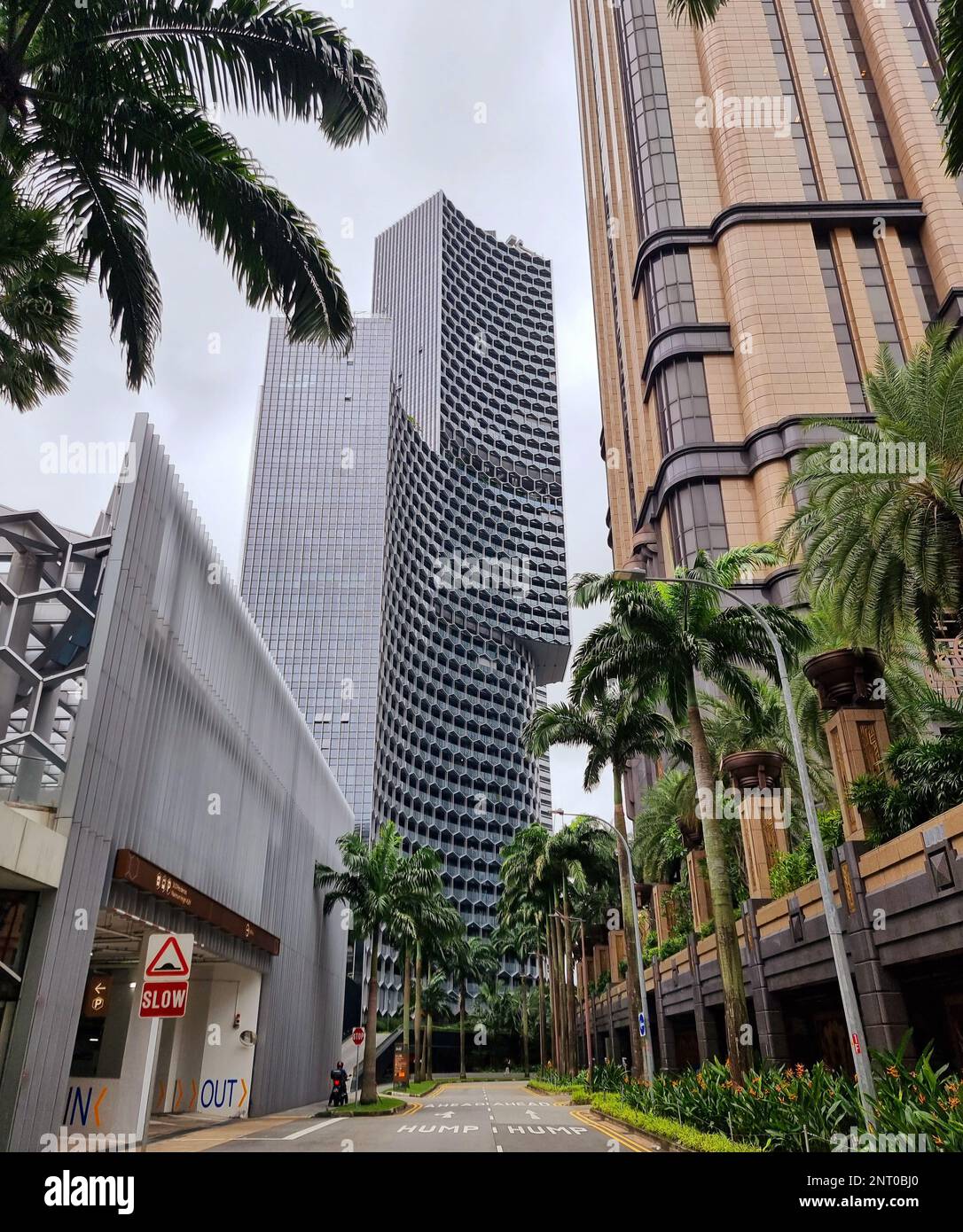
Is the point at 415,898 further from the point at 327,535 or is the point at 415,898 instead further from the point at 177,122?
the point at 327,535

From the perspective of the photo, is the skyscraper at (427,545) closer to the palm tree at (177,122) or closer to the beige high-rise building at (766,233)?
the beige high-rise building at (766,233)

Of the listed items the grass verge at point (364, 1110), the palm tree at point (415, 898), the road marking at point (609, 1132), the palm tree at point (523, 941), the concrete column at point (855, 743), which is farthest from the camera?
the palm tree at point (523, 941)

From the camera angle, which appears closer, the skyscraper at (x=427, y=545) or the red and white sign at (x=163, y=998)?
the red and white sign at (x=163, y=998)

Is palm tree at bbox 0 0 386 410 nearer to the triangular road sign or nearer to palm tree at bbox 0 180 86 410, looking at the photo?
palm tree at bbox 0 180 86 410

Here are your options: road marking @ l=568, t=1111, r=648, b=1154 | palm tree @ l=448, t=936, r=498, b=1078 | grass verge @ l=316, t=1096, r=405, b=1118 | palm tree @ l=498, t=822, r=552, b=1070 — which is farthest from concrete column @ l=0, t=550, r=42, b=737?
palm tree @ l=448, t=936, r=498, b=1078

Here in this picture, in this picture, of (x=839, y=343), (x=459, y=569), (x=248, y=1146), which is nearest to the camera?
(x=248, y=1146)

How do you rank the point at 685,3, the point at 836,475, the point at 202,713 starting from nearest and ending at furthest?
the point at 685,3, the point at 836,475, the point at 202,713

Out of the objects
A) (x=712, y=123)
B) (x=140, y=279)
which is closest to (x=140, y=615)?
(x=140, y=279)

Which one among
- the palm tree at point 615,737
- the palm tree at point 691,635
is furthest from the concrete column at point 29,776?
the palm tree at point 615,737

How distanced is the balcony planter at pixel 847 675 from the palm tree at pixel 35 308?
17.1 metres

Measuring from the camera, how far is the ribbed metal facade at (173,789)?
50.0 feet

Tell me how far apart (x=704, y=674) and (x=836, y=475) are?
738 cm
